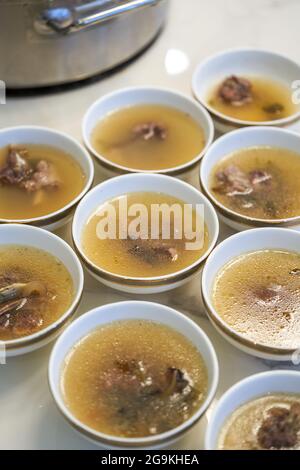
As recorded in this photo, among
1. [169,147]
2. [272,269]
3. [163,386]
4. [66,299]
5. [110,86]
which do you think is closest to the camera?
[163,386]

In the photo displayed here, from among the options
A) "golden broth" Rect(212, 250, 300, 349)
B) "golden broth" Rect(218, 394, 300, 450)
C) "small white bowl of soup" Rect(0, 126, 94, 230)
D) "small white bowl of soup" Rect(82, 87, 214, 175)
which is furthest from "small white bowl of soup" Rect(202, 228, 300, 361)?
"small white bowl of soup" Rect(0, 126, 94, 230)

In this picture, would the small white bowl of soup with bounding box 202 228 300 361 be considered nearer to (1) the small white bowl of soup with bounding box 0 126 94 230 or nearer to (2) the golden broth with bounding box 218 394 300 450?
(2) the golden broth with bounding box 218 394 300 450

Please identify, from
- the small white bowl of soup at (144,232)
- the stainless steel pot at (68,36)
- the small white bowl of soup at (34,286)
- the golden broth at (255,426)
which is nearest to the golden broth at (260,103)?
the stainless steel pot at (68,36)

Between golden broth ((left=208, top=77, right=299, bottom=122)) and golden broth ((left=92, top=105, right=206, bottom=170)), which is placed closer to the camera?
golden broth ((left=92, top=105, right=206, bottom=170))

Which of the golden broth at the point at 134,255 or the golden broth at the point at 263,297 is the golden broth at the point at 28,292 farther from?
the golden broth at the point at 263,297

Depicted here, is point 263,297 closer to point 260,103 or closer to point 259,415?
point 259,415

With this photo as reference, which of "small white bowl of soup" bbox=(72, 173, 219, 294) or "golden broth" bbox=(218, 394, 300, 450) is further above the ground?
"small white bowl of soup" bbox=(72, 173, 219, 294)

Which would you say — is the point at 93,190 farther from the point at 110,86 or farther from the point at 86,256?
the point at 110,86
